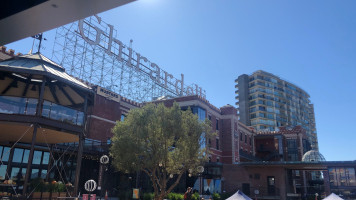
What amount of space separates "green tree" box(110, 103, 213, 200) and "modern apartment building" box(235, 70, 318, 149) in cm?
7469

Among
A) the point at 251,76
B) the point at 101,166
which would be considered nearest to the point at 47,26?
the point at 101,166

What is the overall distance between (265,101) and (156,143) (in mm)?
83573

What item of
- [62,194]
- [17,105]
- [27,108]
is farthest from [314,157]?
[17,105]

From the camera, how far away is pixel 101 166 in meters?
33.6

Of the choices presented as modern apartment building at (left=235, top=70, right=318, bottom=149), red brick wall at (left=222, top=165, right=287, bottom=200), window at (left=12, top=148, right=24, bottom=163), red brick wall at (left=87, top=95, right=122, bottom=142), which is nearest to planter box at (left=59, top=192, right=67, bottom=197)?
window at (left=12, top=148, right=24, bottom=163)

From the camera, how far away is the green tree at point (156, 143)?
23.8 metres

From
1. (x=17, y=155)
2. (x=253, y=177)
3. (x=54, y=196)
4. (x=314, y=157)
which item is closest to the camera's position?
(x=54, y=196)

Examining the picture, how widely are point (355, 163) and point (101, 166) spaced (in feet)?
103

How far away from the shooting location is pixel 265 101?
10112cm

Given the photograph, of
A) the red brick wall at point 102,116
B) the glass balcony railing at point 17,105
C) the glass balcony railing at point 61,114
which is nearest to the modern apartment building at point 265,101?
the red brick wall at point 102,116

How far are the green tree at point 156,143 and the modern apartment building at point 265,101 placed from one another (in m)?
74.7

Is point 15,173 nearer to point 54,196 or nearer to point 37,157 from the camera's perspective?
point 37,157

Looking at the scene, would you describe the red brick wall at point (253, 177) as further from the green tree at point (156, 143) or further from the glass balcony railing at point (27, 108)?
the glass balcony railing at point (27, 108)

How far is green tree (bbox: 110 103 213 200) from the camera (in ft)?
78.0
